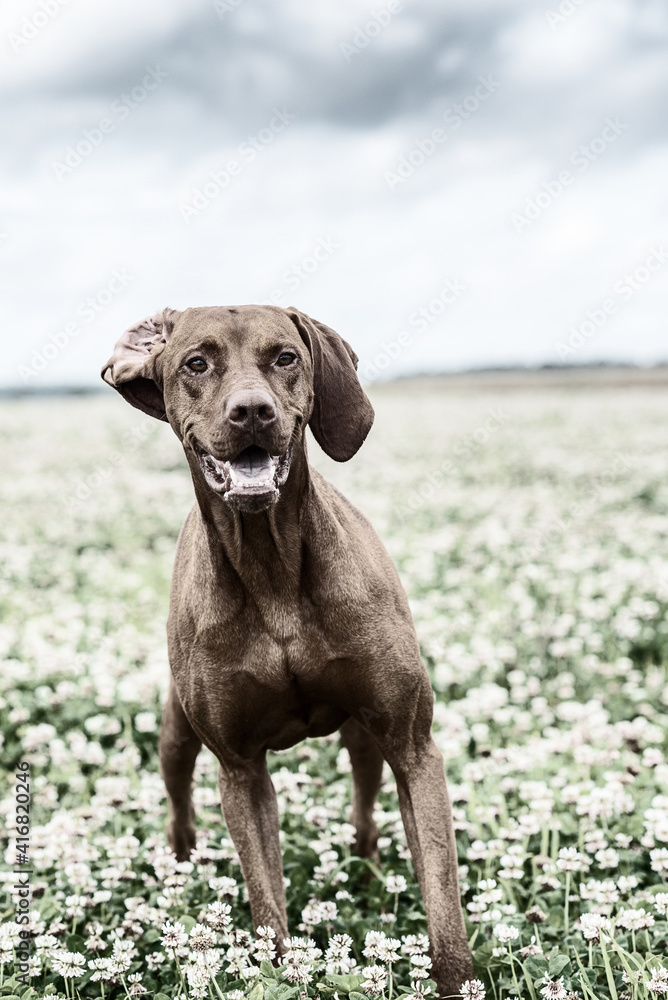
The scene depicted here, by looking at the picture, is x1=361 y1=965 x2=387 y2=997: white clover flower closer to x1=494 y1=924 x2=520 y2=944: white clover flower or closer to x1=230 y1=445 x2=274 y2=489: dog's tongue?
x1=494 y1=924 x2=520 y2=944: white clover flower

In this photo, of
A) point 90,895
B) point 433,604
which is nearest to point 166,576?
point 433,604

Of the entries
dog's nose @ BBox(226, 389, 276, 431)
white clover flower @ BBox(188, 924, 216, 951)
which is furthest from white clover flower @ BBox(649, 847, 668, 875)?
dog's nose @ BBox(226, 389, 276, 431)

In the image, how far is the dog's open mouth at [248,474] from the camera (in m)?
3.44

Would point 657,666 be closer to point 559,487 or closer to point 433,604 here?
point 433,604

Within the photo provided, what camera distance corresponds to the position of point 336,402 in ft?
12.9

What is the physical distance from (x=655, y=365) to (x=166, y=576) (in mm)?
42351

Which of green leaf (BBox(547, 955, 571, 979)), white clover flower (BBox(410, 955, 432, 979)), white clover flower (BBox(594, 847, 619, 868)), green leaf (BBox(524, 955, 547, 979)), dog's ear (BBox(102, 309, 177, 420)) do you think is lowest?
Result: green leaf (BBox(524, 955, 547, 979))

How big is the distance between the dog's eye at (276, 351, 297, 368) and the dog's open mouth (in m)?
0.30

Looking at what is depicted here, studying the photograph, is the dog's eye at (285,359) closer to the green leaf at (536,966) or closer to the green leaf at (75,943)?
the green leaf at (536,966)

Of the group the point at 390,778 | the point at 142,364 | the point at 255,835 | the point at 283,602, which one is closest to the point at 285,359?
the point at 142,364

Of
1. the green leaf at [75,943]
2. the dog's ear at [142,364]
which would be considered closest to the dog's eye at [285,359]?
the dog's ear at [142,364]

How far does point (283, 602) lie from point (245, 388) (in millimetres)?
787

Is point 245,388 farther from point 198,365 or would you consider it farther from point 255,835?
point 255,835

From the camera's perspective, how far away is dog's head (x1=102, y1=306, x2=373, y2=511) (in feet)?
11.2
